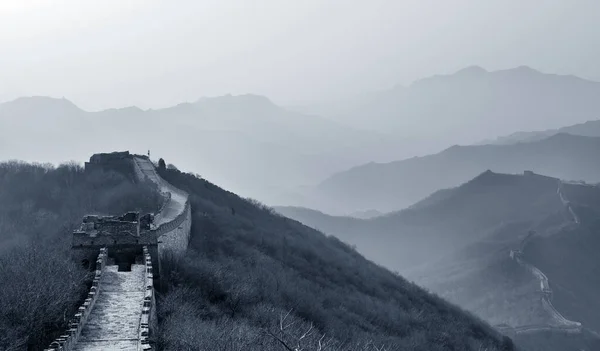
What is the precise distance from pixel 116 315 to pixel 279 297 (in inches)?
715

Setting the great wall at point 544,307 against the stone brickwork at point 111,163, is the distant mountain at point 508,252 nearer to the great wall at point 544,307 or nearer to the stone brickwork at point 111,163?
the great wall at point 544,307

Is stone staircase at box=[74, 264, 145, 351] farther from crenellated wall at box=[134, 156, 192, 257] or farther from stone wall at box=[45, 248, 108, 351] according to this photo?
crenellated wall at box=[134, 156, 192, 257]

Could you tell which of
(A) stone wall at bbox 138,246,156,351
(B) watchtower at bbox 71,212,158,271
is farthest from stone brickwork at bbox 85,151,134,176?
(A) stone wall at bbox 138,246,156,351

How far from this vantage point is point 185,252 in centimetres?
3741

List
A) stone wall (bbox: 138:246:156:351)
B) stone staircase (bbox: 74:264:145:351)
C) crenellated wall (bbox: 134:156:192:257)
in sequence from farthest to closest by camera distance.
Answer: crenellated wall (bbox: 134:156:192:257), stone staircase (bbox: 74:264:145:351), stone wall (bbox: 138:246:156:351)

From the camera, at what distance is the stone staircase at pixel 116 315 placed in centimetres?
1792

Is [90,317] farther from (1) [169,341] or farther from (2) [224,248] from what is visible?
(2) [224,248]

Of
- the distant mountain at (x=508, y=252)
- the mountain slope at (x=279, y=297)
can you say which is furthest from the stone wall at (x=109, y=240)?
the distant mountain at (x=508, y=252)

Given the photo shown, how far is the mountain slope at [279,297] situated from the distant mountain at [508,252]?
1736 inches

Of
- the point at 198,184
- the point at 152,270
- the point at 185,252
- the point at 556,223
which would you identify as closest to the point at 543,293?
the point at 556,223

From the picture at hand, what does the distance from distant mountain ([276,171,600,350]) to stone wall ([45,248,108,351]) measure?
87.2m

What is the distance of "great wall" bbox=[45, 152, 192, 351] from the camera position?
59.4 ft

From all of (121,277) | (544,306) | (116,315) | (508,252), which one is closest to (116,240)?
(121,277)

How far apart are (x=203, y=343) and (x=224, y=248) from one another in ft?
96.6
